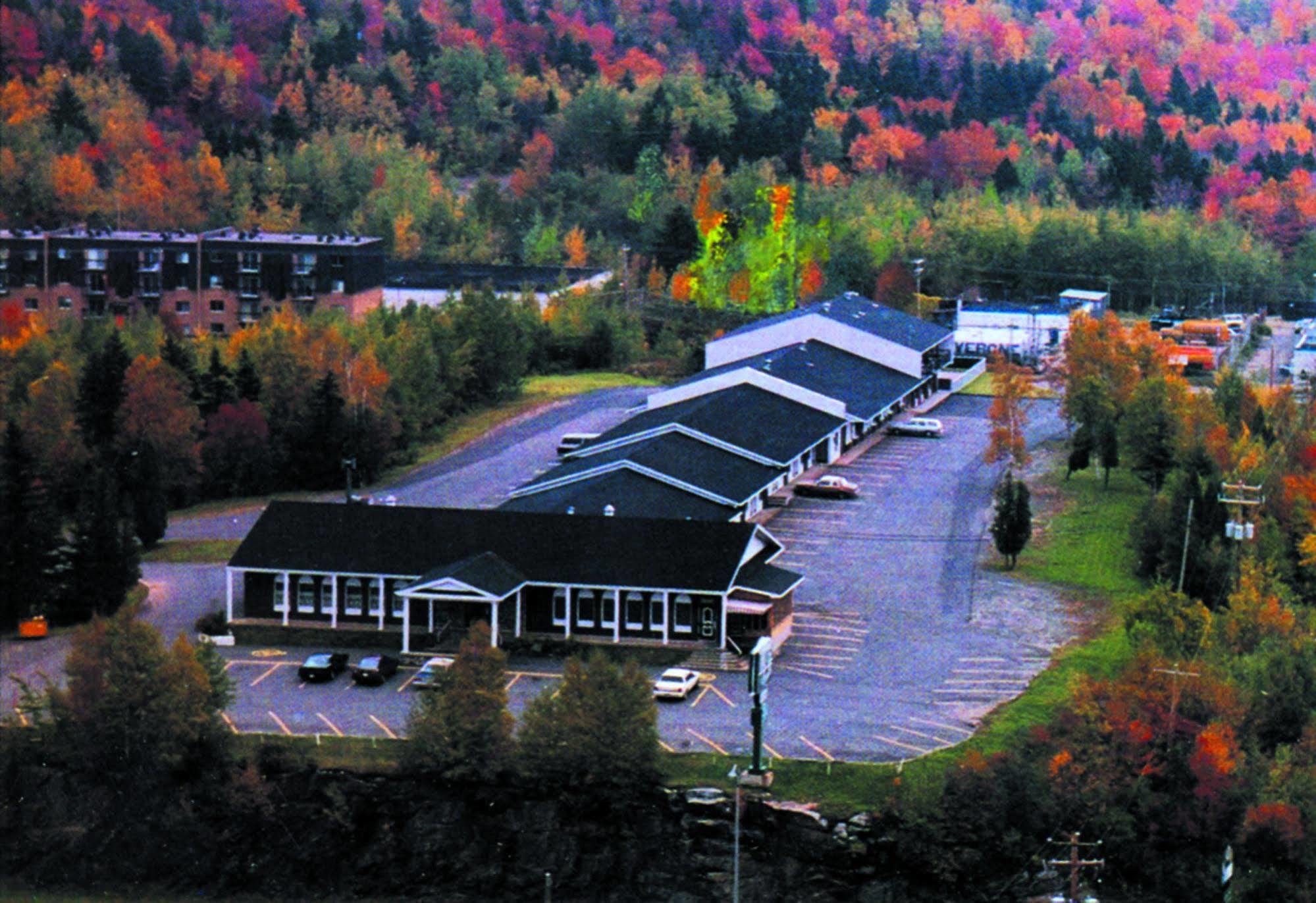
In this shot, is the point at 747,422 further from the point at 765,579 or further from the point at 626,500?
the point at 765,579

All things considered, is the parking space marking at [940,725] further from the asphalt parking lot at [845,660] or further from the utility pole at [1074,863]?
the utility pole at [1074,863]

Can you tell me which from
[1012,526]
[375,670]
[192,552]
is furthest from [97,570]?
[1012,526]

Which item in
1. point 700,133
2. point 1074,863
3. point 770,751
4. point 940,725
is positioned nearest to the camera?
point 1074,863

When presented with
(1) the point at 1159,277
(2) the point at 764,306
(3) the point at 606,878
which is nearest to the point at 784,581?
(3) the point at 606,878

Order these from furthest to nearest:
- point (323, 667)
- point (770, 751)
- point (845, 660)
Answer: point (845, 660), point (323, 667), point (770, 751)

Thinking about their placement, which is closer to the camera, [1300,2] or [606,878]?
[606,878]

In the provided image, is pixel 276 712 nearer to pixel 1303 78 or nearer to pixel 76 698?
pixel 76 698

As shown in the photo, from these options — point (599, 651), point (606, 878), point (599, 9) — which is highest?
point (599, 9)

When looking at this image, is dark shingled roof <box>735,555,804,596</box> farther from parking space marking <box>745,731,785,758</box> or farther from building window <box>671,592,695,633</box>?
parking space marking <box>745,731,785,758</box>
